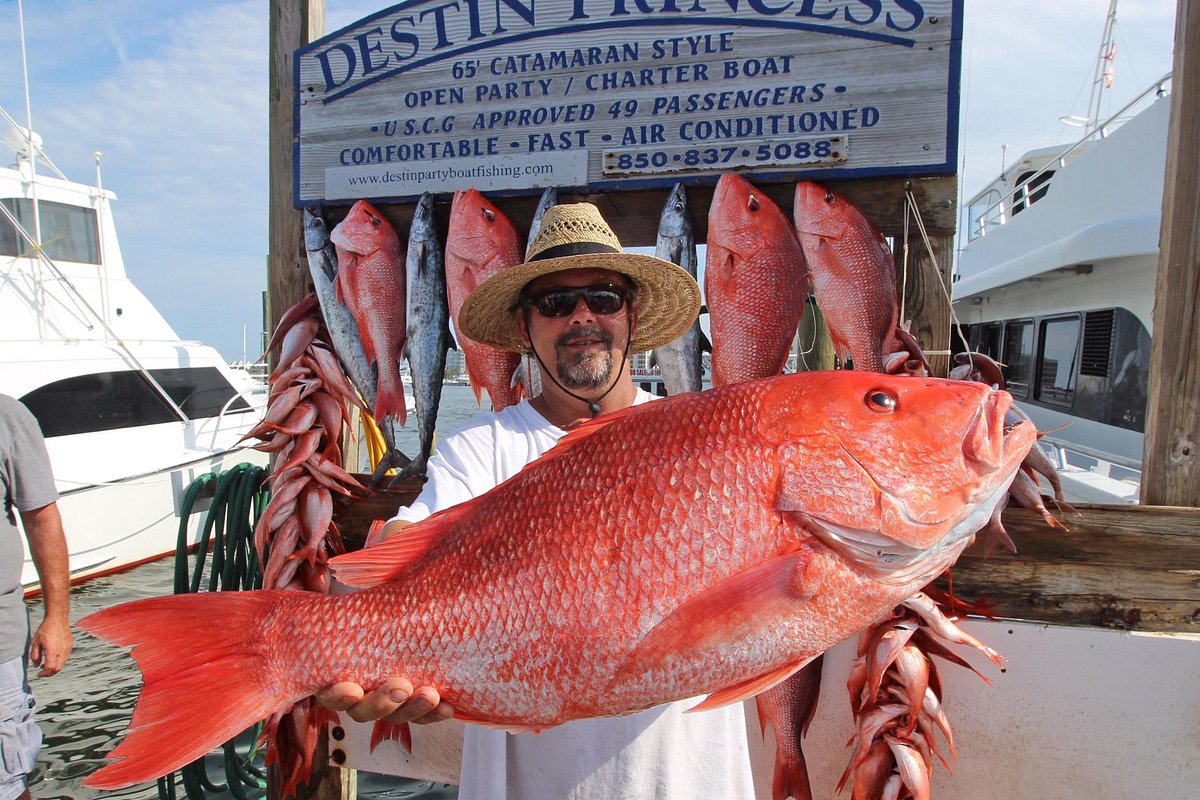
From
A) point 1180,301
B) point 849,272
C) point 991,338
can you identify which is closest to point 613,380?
point 849,272

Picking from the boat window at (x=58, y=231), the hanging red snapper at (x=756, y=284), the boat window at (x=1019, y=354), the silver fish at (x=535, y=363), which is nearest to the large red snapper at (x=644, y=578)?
Result: the hanging red snapper at (x=756, y=284)

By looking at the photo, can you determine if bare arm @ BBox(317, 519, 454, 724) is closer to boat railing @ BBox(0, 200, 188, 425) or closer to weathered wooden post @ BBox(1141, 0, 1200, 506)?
weathered wooden post @ BBox(1141, 0, 1200, 506)

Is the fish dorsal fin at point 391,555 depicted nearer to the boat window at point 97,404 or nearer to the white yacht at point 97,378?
the white yacht at point 97,378

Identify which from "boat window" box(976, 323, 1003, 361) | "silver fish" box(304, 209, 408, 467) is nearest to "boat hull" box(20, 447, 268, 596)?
"silver fish" box(304, 209, 408, 467)

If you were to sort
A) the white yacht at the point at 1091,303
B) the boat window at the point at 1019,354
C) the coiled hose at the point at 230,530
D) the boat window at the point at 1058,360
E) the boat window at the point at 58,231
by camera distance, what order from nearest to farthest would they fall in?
1. the coiled hose at the point at 230,530
2. the white yacht at the point at 1091,303
3. the boat window at the point at 1058,360
4. the boat window at the point at 1019,354
5. the boat window at the point at 58,231

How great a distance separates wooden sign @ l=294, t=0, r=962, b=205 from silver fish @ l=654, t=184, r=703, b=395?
0.11 m

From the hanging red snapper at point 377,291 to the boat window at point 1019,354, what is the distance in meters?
9.01

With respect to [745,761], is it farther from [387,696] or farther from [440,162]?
[440,162]

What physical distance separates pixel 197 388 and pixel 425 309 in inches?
377

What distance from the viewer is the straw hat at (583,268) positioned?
2045mm

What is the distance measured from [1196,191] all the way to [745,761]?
210 cm

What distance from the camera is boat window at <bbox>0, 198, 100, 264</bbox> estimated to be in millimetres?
9703

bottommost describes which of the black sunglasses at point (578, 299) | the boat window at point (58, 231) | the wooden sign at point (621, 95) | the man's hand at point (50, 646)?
the man's hand at point (50, 646)

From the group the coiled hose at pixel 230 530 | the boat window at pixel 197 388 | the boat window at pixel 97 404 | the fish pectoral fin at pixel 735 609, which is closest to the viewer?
the fish pectoral fin at pixel 735 609
